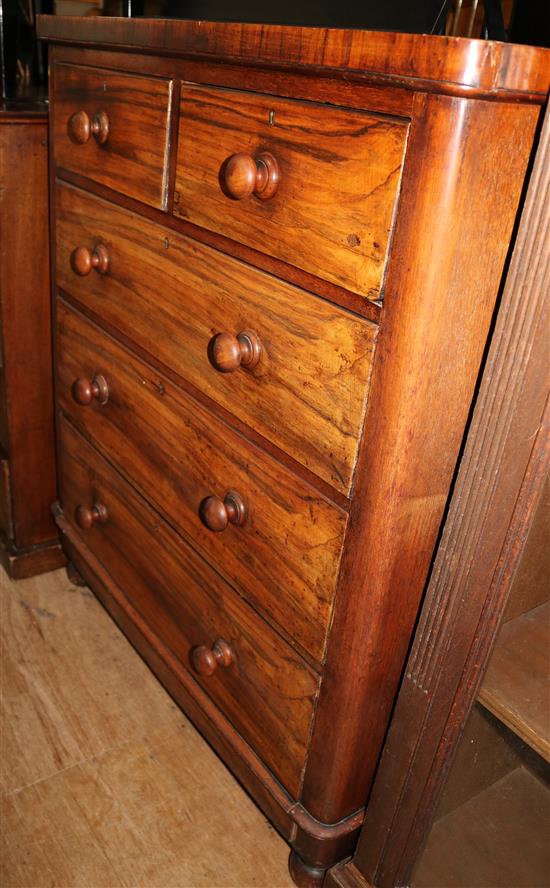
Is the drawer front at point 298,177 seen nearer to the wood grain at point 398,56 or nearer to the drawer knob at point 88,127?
the wood grain at point 398,56

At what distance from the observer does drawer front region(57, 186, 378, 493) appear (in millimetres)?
742

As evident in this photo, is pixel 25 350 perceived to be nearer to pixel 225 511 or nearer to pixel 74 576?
pixel 74 576

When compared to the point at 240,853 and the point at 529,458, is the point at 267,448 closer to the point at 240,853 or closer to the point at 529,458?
the point at 529,458

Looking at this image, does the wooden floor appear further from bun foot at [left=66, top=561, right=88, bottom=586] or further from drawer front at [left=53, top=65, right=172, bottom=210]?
drawer front at [left=53, top=65, right=172, bottom=210]

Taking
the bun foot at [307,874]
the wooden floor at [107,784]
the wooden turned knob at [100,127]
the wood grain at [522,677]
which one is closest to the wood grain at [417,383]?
the wood grain at [522,677]

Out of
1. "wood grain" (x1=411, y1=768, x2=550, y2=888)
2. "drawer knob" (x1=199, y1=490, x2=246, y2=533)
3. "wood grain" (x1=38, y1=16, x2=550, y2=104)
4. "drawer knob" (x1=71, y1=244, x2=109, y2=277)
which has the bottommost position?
"wood grain" (x1=411, y1=768, x2=550, y2=888)

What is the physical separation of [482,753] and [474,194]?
0.61m

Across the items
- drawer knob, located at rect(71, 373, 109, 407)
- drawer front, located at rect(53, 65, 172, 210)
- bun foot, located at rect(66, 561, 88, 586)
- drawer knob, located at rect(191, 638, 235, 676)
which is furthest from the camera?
bun foot, located at rect(66, 561, 88, 586)

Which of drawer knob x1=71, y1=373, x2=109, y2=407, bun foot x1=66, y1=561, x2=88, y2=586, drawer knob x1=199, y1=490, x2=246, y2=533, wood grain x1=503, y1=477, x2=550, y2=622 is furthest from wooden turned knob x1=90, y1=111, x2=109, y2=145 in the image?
bun foot x1=66, y1=561, x2=88, y2=586

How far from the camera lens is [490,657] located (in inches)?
31.2

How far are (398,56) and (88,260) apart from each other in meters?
0.63

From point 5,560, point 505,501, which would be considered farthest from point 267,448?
point 5,560

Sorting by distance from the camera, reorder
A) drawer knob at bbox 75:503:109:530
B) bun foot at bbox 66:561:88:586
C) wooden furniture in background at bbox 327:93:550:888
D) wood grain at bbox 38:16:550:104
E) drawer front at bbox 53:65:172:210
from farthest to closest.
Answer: bun foot at bbox 66:561:88:586, drawer knob at bbox 75:503:109:530, drawer front at bbox 53:65:172:210, wooden furniture in background at bbox 327:93:550:888, wood grain at bbox 38:16:550:104

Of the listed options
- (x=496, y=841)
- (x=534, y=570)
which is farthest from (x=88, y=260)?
(x=496, y=841)
